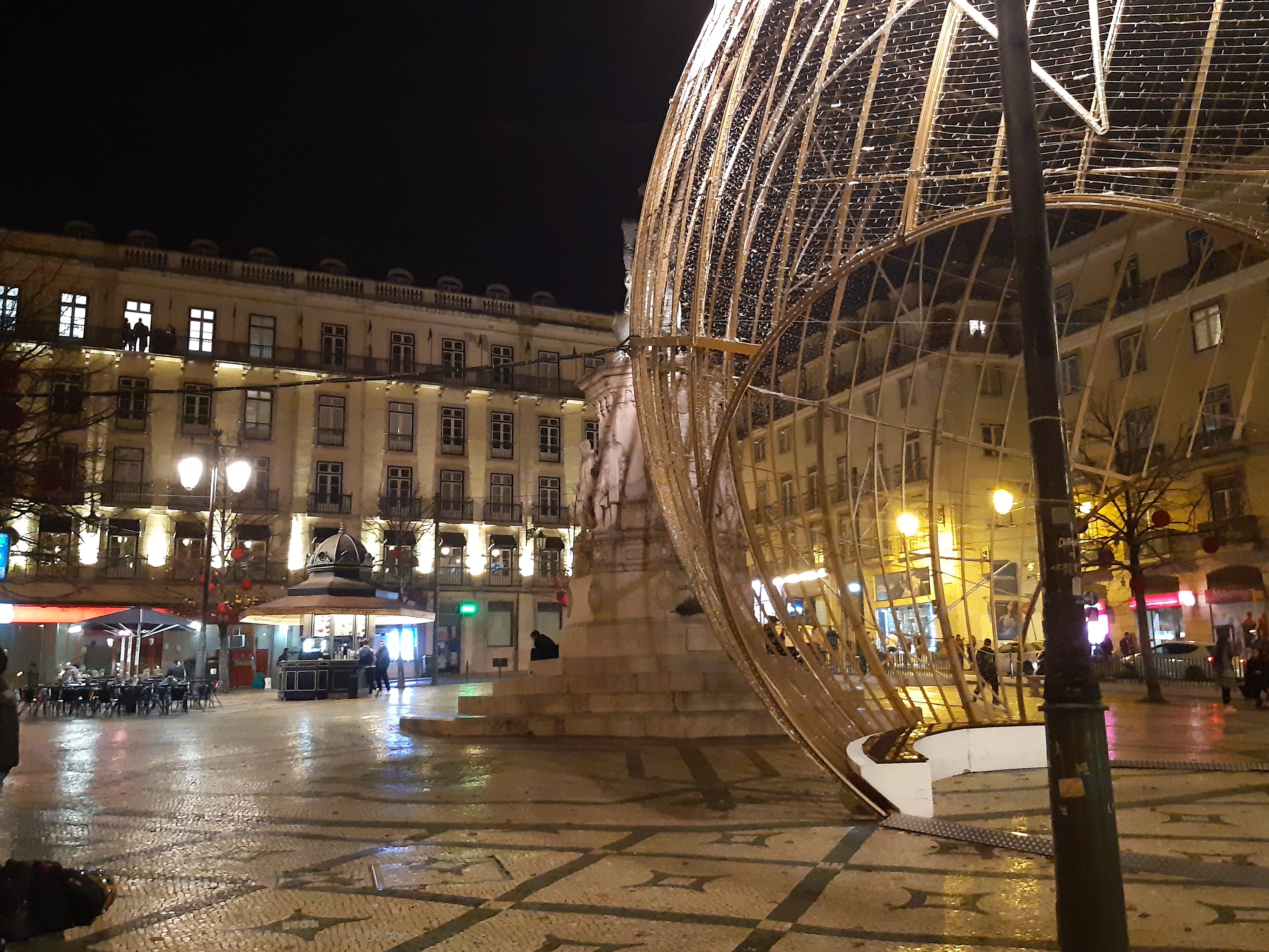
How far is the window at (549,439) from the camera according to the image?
48.0 meters

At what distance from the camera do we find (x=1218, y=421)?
2483 cm

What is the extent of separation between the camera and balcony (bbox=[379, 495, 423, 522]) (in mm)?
43812

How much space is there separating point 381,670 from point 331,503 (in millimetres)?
18182

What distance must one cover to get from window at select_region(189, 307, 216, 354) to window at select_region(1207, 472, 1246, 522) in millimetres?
37558

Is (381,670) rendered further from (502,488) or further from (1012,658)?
(502,488)

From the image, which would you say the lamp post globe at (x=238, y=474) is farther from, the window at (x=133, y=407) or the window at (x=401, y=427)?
the window at (x=401, y=427)

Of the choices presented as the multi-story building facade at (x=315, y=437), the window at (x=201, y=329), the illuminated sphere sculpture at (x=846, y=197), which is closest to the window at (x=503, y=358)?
the multi-story building facade at (x=315, y=437)

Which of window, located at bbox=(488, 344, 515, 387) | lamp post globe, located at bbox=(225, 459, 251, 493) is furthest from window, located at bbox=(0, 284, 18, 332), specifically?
window, located at bbox=(488, 344, 515, 387)

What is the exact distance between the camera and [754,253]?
8.27m

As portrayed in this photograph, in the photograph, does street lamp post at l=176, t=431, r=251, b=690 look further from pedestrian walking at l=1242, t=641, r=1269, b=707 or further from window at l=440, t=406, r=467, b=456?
pedestrian walking at l=1242, t=641, r=1269, b=707

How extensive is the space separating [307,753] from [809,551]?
700 cm

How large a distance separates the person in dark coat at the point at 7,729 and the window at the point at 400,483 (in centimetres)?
3877

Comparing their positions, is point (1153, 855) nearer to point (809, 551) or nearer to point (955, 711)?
point (809, 551)

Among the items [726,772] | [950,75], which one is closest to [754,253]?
[950,75]
